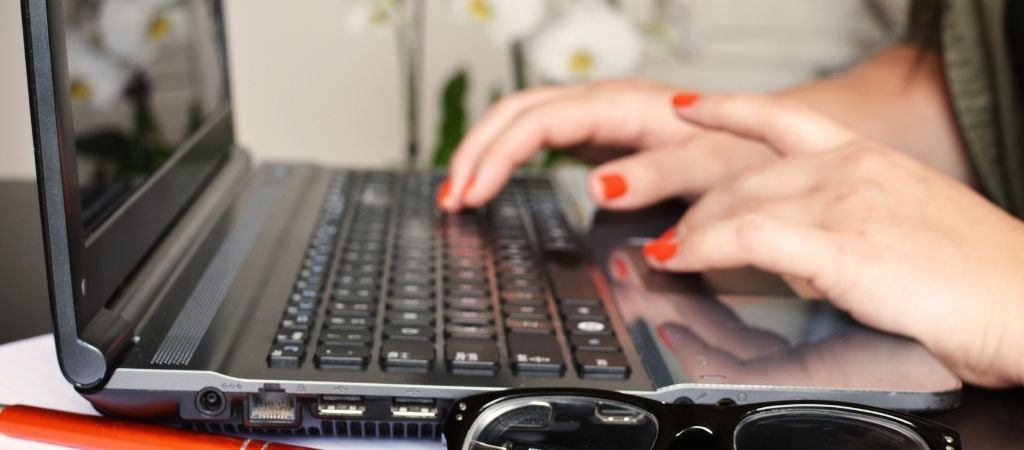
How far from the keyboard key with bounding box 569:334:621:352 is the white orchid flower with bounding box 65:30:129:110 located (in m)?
0.20

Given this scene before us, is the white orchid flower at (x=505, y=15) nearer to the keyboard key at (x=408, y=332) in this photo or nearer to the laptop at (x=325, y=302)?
the laptop at (x=325, y=302)

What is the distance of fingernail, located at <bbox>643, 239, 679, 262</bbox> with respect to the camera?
20.1 inches

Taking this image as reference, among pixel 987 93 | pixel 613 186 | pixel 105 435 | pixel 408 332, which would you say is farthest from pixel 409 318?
pixel 987 93

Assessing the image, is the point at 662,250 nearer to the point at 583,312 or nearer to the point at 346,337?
the point at 583,312

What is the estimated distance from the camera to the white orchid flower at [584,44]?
0.98 metres

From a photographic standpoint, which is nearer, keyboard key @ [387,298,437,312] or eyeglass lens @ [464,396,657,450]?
eyeglass lens @ [464,396,657,450]

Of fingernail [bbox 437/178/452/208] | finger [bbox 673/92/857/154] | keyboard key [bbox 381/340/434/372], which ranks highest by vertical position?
finger [bbox 673/92/857/154]

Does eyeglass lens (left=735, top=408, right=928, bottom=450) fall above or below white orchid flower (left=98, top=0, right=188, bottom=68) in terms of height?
below

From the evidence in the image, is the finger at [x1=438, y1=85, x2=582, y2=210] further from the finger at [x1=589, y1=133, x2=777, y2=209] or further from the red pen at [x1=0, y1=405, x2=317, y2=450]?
the red pen at [x1=0, y1=405, x2=317, y2=450]

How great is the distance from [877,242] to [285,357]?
26cm

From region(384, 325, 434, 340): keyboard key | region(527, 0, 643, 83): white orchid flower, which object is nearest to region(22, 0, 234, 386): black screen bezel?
region(384, 325, 434, 340): keyboard key

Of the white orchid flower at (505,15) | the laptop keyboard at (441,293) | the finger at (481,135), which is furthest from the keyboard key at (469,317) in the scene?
the white orchid flower at (505,15)

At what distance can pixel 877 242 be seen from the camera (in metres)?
0.46

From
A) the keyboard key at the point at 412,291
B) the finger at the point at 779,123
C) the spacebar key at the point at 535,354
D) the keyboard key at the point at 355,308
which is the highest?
the finger at the point at 779,123
